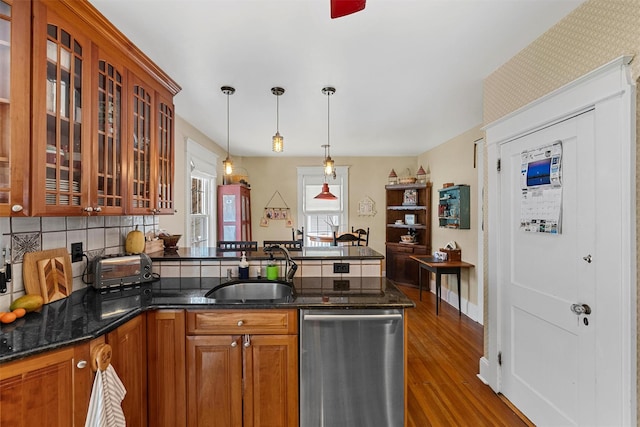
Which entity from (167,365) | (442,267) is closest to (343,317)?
(167,365)

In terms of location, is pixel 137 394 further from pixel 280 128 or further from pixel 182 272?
pixel 280 128

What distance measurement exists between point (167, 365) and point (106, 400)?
16.1 inches

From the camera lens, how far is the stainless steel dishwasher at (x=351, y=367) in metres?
1.68

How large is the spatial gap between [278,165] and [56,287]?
4456mm

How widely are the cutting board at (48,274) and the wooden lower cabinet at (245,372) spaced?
2.53 feet

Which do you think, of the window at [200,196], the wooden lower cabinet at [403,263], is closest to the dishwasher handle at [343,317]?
the window at [200,196]

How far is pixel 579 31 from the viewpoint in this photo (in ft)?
5.39

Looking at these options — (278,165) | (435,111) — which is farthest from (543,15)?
(278,165)

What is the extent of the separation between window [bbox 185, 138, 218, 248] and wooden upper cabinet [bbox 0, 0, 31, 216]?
2.38 metres

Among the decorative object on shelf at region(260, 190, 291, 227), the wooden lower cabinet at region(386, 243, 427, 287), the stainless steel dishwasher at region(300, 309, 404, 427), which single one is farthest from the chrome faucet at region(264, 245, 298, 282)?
the decorative object on shelf at region(260, 190, 291, 227)

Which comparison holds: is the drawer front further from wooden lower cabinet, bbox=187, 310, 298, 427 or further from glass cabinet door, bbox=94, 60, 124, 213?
glass cabinet door, bbox=94, 60, 124, 213

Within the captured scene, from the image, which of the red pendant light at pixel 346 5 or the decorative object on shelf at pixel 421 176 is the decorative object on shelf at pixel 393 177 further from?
the red pendant light at pixel 346 5

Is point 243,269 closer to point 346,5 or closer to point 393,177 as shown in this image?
point 346,5

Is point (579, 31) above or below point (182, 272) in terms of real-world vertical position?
above
